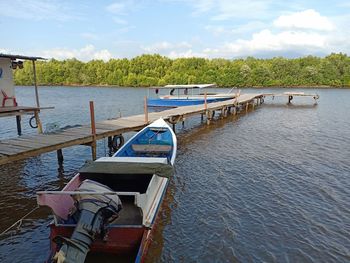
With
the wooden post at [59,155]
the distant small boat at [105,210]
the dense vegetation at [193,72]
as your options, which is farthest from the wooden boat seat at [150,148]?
the dense vegetation at [193,72]

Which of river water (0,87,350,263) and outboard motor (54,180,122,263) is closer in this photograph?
outboard motor (54,180,122,263)

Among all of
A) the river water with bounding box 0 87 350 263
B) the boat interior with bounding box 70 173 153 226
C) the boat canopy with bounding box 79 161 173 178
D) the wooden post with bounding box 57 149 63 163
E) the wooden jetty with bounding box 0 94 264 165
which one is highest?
the boat canopy with bounding box 79 161 173 178

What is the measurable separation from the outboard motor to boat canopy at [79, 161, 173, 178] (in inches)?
40.9

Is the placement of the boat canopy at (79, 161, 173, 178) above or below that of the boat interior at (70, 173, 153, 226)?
above

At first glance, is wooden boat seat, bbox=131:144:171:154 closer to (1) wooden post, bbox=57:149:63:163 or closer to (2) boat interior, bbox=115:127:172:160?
(2) boat interior, bbox=115:127:172:160

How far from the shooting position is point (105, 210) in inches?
240

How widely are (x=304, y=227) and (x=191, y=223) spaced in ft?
10.4

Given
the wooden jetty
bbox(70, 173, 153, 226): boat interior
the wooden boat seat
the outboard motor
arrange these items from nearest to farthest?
the outboard motor
bbox(70, 173, 153, 226): boat interior
the wooden jetty
the wooden boat seat

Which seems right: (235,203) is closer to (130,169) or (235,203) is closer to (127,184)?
(127,184)

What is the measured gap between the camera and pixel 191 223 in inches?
345

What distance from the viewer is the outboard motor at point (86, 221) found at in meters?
5.28

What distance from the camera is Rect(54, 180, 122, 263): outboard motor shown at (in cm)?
528

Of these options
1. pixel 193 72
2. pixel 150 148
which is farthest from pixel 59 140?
pixel 193 72

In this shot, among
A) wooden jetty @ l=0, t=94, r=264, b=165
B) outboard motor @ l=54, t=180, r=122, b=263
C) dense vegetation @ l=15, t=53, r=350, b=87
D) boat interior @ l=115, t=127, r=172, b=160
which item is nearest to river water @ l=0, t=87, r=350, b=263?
outboard motor @ l=54, t=180, r=122, b=263
